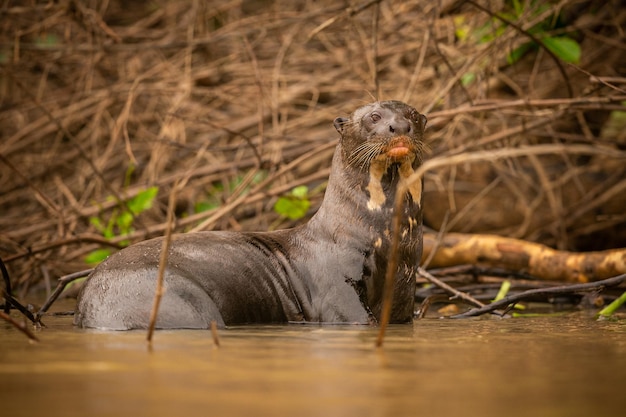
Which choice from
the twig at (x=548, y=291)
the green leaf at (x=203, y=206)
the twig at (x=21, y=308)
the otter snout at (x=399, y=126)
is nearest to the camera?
the twig at (x=21, y=308)

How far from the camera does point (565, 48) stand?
513 cm

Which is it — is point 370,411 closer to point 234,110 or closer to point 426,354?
point 426,354

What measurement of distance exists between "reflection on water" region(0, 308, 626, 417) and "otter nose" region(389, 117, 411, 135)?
0.94m

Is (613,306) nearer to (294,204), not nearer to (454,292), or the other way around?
(454,292)

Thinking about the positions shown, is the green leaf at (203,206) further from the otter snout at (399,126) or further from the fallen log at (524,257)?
the otter snout at (399,126)

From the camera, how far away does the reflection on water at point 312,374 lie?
1750 mm

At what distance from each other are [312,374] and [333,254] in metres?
1.78

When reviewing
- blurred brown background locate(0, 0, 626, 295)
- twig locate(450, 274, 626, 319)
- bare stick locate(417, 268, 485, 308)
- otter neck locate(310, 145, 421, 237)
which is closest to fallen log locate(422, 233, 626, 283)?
blurred brown background locate(0, 0, 626, 295)

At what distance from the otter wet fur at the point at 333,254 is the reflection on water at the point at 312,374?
0.44 meters

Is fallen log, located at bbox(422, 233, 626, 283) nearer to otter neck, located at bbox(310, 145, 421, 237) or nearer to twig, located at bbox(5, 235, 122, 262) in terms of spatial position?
otter neck, located at bbox(310, 145, 421, 237)

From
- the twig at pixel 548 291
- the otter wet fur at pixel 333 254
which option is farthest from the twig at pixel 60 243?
the twig at pixel 548 291

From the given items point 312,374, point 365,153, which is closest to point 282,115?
point 365,153

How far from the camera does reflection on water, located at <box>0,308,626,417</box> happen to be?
175 centimetres

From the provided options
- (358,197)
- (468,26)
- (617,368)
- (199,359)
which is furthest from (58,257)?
(617,368)
